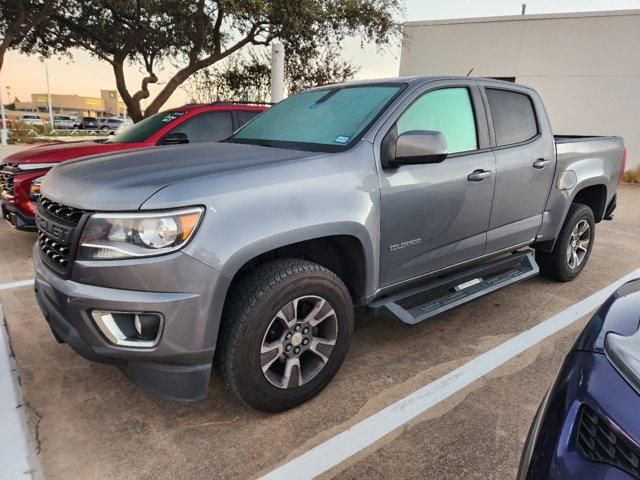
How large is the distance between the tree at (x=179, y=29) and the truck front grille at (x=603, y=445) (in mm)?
10393

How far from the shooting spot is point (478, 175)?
331cm

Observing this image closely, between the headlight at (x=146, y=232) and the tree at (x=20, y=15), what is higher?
the tree at (x=20, y=15)

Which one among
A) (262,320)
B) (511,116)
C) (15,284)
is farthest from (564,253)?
(15,284)

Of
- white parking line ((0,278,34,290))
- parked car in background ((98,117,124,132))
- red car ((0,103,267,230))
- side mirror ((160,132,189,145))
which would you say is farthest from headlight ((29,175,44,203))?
parked car in background ((98,117,124,132))

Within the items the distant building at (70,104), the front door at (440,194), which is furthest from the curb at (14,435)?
the distant building at (70,104)

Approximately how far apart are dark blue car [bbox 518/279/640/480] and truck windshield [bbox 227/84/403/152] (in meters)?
1.65

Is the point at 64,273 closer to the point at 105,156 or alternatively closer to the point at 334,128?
the point at 105,156

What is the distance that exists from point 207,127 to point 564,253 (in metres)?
4.39

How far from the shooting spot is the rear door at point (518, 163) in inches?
142

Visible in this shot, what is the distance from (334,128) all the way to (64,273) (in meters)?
1.73

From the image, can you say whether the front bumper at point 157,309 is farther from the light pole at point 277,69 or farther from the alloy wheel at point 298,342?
the light pole at point 277,69

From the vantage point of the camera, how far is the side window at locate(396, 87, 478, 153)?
3.05 meters

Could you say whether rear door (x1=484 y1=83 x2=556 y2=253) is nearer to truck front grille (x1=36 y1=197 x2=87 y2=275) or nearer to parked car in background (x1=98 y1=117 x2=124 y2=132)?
truck front grille (x1=36 y1=197 x2=87 y2=275)

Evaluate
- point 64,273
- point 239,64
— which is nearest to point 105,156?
point 64,273
